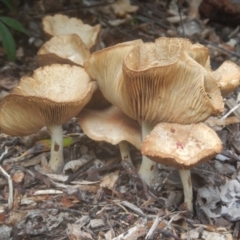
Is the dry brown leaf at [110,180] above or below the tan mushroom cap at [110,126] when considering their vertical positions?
below

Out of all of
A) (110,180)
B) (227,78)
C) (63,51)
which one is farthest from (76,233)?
(63,51)

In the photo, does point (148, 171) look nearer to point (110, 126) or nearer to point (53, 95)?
point (110, 126)

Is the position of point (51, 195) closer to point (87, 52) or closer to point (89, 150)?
point (89, 150)

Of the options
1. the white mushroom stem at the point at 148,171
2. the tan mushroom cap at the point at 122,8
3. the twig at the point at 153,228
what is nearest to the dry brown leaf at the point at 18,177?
the white mushroom stem at the point at 148,171

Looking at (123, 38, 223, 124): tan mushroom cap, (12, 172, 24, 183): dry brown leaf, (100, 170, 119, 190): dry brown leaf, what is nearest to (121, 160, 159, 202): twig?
(100, 170, 119, 190): dry brown leaf

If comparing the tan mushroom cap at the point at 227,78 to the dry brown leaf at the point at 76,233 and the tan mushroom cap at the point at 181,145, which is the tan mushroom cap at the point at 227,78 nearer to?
the tan mushroom cap at the point at 181,145

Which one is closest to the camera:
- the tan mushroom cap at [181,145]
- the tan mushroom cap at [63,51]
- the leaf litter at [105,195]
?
the tan mushroom cap at [181,145]
